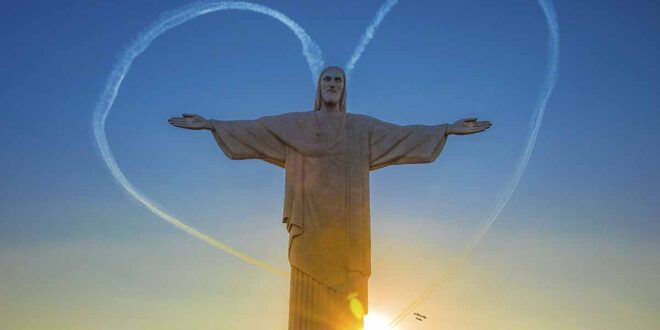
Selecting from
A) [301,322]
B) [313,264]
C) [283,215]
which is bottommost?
[301,322]

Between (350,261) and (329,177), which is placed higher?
(329,177)

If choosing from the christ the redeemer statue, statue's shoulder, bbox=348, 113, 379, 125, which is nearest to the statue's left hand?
the christ the redeemer statue

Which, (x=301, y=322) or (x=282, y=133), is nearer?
(x=301, y=322)

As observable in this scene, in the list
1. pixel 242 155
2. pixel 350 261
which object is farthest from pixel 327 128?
pixel 350 261

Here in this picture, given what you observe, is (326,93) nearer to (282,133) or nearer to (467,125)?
A: (282,133)

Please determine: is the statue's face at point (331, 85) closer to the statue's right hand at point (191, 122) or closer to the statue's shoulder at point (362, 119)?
the statue's shoulder at point (362, 119)

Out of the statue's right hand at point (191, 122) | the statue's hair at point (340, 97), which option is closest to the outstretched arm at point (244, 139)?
the statue's right hand at point (191, 122)

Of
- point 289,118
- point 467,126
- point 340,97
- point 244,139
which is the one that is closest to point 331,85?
point 340,97
